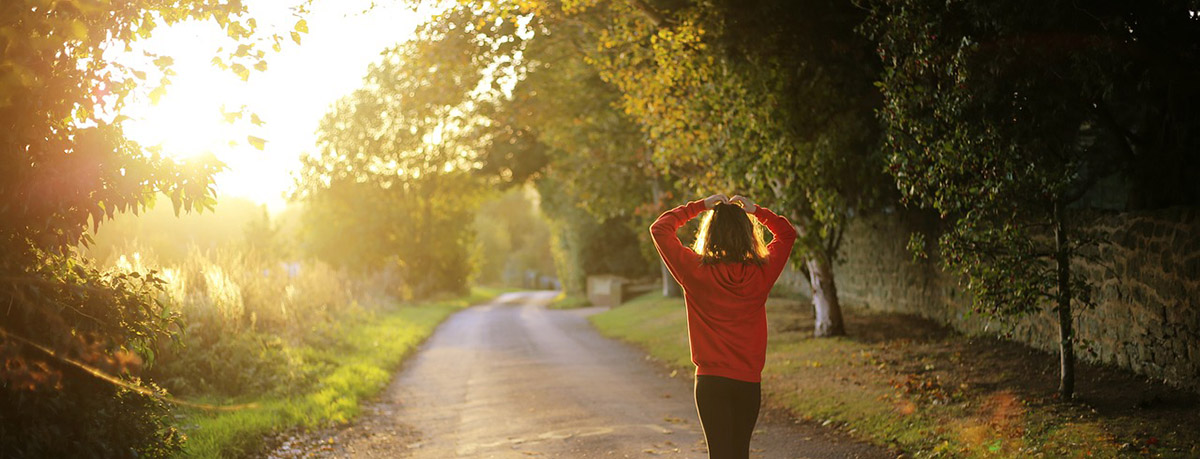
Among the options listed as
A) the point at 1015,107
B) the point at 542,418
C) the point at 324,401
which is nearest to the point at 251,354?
the point at 324,401

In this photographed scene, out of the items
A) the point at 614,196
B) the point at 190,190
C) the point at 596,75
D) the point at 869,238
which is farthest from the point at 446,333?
the point at 190,190

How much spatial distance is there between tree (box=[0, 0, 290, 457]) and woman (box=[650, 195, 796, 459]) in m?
3.03

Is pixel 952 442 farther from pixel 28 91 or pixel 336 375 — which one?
pixel 336 375

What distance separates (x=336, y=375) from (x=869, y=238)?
37.1 ft

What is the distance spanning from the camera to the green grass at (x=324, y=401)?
27.2 feet

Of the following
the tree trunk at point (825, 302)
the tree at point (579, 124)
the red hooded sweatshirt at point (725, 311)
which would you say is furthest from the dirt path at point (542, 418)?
the tree at point (579, 124)

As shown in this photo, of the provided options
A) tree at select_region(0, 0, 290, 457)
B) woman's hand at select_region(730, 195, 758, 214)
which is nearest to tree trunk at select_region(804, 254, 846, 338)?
woman's hand at select_region(730, 195, 758, 214)

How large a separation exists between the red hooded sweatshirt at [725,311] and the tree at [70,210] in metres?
3.00

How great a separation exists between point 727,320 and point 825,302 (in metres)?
11.7

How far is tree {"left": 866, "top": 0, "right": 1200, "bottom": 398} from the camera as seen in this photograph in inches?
290

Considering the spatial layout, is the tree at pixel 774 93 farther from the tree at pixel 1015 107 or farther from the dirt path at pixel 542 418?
the dirt path at pixel 542 418

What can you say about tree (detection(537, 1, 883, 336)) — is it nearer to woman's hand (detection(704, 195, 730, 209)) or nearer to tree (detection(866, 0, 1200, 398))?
tree (detection(866, 0, 1200, 398))

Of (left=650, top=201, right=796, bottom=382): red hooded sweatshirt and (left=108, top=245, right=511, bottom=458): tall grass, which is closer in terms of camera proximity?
(left=650, top=201, right=796, bottom=382): red hooded sweatshirt

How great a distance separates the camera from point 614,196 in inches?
1009
